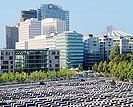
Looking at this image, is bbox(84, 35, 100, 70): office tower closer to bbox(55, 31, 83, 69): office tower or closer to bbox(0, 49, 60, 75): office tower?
bbox(55, 31, 83, 69): office tower

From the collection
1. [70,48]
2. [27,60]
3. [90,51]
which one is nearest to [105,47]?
[90,51]

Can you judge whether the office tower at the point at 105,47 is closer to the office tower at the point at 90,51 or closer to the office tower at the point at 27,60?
the office tower at the point at 90,51

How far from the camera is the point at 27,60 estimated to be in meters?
114

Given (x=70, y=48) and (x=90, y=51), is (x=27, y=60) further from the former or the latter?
(x=90, y=51)

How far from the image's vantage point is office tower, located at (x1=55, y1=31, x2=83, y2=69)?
5689 inches

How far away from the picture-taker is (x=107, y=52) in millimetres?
164250

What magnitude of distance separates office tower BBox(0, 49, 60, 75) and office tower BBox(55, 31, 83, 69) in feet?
83.8

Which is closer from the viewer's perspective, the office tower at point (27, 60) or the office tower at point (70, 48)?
the office tower at point (27, 60)

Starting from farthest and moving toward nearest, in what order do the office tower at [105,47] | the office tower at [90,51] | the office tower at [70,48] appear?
the office tower at [105,47], the office tower at [90,51], the office tower at [70,48]

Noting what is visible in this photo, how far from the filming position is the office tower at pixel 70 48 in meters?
144

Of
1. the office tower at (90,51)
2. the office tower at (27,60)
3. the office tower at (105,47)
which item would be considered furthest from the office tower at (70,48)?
the office tower at (27,60)

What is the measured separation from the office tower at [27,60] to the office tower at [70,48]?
2553 centimetres

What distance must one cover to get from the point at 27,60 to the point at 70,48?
3629cm

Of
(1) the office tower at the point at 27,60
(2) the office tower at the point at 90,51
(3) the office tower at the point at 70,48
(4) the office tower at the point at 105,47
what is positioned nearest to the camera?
(1) the office tower at the point at 27,60
